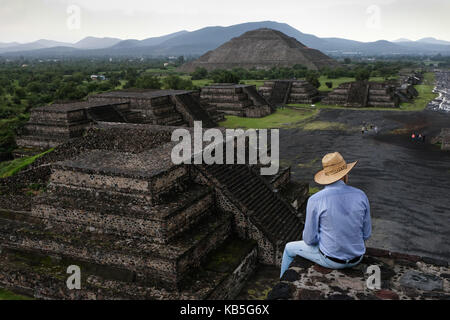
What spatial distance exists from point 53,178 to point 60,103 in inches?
668

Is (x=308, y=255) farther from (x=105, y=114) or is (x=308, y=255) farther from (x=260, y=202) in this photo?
(x=105, y=114)

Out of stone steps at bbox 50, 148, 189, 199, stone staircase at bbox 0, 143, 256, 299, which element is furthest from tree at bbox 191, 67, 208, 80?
stone staircase at bbox 0, 143, 256, 299

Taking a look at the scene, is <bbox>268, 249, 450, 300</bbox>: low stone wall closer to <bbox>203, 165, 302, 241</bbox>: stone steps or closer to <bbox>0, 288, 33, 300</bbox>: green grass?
<bbox>203, 165, 302, 241</bbox>: stone steps

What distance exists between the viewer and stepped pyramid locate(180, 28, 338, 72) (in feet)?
339

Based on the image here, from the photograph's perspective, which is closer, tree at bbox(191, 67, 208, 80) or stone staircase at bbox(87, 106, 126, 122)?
stone staircase at bbox(87, 106, 126, 122)

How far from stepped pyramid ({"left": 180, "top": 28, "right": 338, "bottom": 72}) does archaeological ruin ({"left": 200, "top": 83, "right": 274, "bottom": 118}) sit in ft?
208

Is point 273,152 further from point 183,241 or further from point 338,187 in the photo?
point 338,187

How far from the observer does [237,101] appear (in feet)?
127

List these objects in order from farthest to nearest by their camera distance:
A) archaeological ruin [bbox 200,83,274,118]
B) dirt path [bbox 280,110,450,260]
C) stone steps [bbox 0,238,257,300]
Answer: archaeological ruin [bbox 200,83,274,118]
dirt path [bbox 280,110,450,260]
stone steps [bbox 0,238,257,300]

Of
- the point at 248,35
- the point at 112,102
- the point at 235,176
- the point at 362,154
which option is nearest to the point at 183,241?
the point at 235,176

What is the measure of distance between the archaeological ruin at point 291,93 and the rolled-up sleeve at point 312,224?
43481 millimetres

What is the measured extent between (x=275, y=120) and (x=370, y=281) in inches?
1291

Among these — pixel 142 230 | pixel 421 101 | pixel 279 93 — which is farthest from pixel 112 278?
pixel 421 101

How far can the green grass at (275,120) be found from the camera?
33375mm
